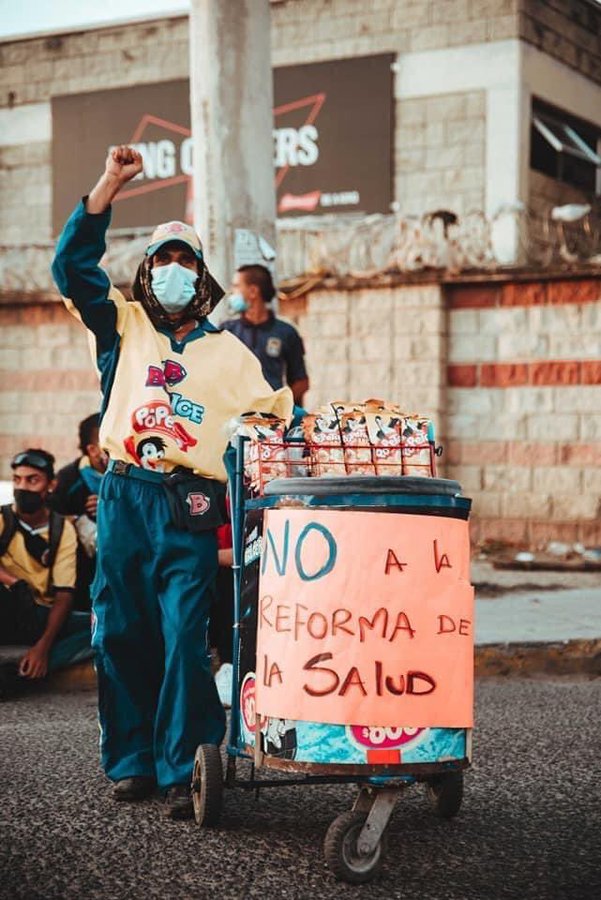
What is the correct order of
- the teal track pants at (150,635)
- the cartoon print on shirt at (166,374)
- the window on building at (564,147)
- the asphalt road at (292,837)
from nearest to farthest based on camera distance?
the asphalt road at (292,837) < the teal track pants at (150,635) < the cartoon print on shirt at (166,374) < the window on building at (564,147)

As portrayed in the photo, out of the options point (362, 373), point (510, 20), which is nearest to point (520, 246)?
point (362, 373)

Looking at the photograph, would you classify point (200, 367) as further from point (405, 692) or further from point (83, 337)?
point (83, 337)

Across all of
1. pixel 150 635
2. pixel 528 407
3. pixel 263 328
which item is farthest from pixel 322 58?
pixel 150 635

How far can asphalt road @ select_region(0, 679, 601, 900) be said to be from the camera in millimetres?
3529

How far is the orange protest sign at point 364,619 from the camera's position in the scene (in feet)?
11.9

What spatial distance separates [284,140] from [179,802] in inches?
596

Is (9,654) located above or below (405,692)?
below

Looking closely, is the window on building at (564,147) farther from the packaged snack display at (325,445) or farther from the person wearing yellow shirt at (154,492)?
the packaged snack display at (325,445)

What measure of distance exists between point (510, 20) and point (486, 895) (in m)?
14.9

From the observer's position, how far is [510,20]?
1675 cm

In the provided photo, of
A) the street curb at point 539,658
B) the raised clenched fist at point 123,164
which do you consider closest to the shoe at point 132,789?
the raised clenched fist at point 123,164

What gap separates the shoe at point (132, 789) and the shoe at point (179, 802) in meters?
0.14

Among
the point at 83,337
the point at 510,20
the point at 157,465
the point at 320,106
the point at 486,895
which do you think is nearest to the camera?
the point at 486,895

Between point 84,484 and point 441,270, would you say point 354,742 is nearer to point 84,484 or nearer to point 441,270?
point 84,484
